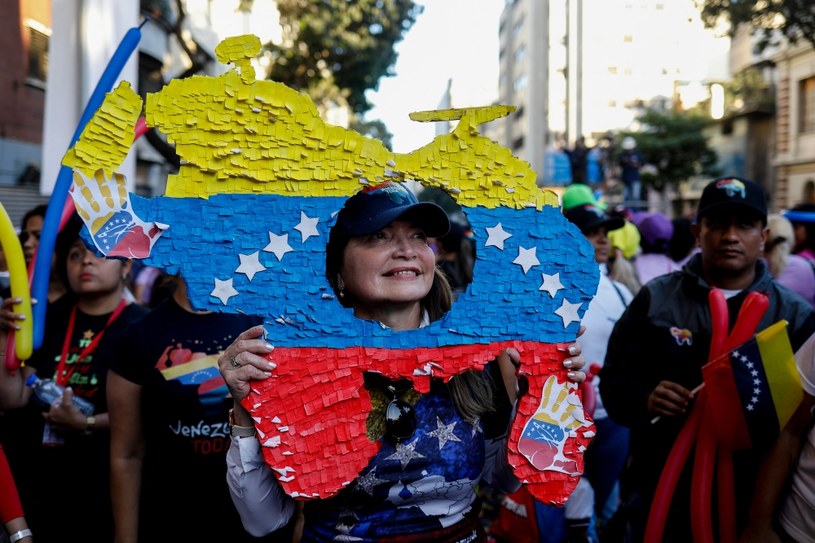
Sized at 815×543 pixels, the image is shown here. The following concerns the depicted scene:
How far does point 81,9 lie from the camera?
4.46 metres

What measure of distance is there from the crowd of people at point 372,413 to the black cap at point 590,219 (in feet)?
2.59

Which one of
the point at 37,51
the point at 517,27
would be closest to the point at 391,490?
the point at 37,51

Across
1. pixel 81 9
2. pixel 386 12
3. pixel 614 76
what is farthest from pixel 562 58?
pixel 81 9

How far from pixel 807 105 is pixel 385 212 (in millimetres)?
24807

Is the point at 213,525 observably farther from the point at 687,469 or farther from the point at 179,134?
the point at 687,469

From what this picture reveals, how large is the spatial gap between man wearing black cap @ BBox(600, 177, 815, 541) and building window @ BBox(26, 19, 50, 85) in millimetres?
7605

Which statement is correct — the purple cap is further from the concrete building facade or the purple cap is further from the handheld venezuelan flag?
the concrete building facade

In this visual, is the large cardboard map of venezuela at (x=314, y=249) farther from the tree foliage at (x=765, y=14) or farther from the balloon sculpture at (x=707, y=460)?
the tree foliage at (x=765, y=14)

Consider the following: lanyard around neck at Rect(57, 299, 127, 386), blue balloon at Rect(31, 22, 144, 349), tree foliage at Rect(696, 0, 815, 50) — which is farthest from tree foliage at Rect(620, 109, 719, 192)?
blue balloon at Rect(31, 22, 144, 349)

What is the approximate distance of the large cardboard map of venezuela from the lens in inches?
70.2

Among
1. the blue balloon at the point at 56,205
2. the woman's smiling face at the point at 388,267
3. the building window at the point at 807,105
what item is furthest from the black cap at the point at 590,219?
the building window at the point at 807,105

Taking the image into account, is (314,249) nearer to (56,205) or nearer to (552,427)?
(552,427)

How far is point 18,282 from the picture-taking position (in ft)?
7.07

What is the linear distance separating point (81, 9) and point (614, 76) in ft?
149
